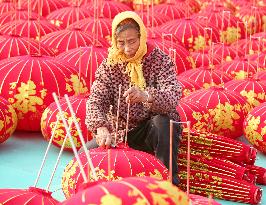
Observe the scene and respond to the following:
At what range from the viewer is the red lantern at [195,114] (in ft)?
13.5

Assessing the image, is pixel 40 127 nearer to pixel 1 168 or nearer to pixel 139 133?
pixel 1 168

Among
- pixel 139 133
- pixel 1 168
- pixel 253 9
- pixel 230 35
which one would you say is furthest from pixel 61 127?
pixel 253 9

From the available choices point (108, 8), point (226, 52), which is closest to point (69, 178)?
point (226, 52)

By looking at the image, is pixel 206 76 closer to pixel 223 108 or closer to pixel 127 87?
pixel 223 108

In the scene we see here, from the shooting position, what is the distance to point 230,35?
7027 mm

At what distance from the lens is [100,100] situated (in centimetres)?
334

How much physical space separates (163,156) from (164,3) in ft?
15.2

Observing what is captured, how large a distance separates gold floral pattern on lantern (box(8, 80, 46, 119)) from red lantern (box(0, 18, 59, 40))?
4.54 ft

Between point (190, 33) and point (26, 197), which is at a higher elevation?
point (190, 33)

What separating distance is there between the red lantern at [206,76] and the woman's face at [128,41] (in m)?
1.67

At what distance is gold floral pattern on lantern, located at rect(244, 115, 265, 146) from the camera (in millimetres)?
4160

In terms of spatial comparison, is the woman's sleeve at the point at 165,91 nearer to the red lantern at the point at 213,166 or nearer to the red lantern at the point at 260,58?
the red lantern at the point at 213,166

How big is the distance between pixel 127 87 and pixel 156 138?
23 cm

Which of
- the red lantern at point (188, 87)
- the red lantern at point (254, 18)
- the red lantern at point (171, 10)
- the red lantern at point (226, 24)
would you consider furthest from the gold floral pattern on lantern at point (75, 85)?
the red lantern at point (254, 18)
